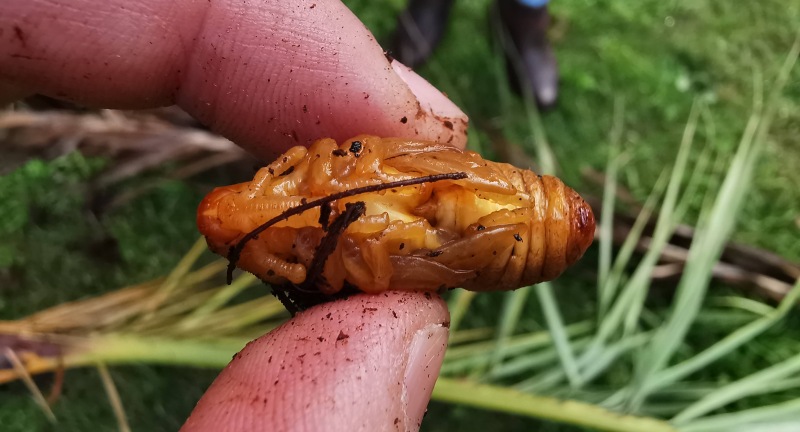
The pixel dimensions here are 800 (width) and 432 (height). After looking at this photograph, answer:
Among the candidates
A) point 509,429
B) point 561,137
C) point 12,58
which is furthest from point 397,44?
point 12,58

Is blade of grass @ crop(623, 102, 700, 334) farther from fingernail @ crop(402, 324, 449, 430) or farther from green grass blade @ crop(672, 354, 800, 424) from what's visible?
fingernail @ crop(402, 324, 449, 430)

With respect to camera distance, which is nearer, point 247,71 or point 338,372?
point 338,372

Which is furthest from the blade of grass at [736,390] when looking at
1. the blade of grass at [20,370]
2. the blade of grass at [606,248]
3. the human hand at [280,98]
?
the blade of grass at [20,370]

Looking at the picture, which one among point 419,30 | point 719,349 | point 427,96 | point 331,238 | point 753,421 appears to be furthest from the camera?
point 419,30

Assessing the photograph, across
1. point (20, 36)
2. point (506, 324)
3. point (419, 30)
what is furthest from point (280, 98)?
point (419, 30)

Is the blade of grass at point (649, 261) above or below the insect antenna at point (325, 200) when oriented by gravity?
below

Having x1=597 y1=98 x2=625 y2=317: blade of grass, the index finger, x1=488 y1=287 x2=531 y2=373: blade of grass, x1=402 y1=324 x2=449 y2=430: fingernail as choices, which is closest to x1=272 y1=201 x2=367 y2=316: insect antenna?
x1=402 y1=324 x2=449 y2=430: fingernail

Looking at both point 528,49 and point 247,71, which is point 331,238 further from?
point 528,49

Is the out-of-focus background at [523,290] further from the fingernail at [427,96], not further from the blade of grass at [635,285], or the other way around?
the fingernail at [427,96]
